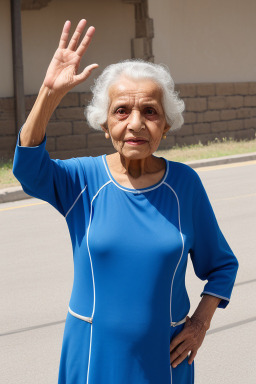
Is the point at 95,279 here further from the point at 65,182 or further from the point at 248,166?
the point at 248,166

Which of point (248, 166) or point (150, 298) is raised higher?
point (150, 298)

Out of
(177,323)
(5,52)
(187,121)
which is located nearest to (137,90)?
(177,323)

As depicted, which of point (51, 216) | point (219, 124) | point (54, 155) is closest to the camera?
point (51, 216)

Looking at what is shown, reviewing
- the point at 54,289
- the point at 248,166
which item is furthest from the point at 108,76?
the point at 248,166

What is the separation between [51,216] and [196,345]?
8.18 metres

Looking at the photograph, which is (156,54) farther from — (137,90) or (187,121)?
(137,90)

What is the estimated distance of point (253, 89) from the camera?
71.5 feet

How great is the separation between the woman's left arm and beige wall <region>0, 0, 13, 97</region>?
14243mm

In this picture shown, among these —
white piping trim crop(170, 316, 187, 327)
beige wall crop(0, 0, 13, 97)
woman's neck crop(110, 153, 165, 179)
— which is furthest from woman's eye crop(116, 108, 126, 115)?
beige wall crop(0, 0, 13, 97)

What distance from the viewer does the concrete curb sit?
1251cm

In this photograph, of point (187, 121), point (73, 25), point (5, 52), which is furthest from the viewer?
point (187, 121)

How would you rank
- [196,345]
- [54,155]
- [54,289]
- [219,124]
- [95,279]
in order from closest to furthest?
[95,279]
[196,345]
[54,289]
[54,155]
[219,124]

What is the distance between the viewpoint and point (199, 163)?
632 inches

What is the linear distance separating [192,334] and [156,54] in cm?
1689
